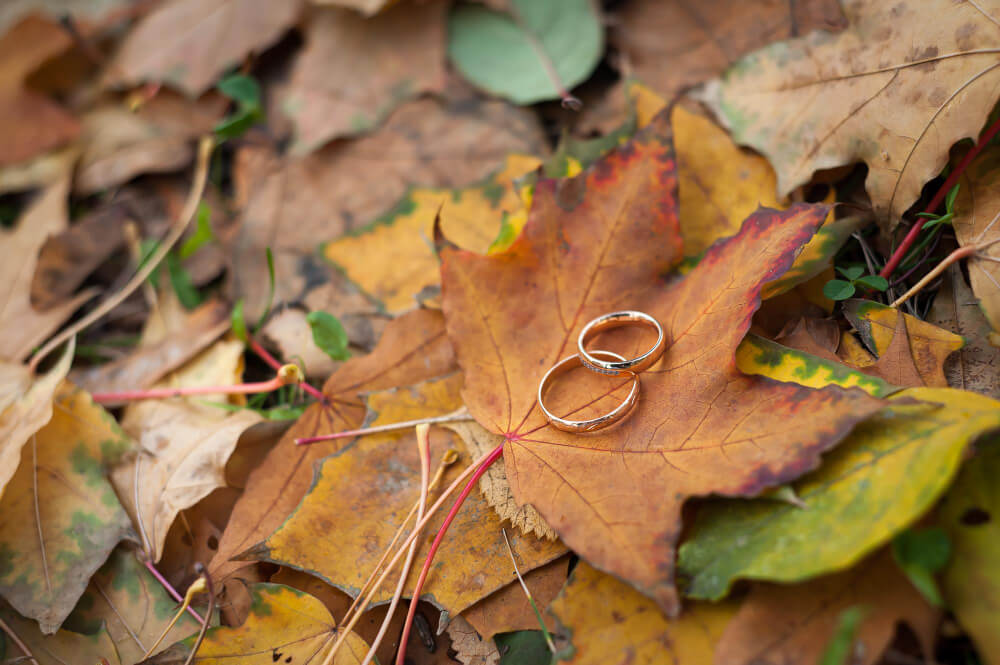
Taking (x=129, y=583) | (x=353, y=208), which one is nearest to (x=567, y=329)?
(x=353, y=208)

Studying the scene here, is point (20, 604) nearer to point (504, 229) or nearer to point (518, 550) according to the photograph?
point (518, 550)

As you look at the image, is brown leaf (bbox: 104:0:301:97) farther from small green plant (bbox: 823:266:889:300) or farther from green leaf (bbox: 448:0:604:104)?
small green plant (bbox: 823:266:889:300)

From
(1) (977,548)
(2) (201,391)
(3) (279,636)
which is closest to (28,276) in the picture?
(2) (201,391)

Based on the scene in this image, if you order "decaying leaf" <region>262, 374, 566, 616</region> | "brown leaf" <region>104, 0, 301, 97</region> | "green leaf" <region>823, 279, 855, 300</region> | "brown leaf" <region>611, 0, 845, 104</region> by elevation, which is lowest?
"decaying leaf" <region>262, 374, 566, 616</region>

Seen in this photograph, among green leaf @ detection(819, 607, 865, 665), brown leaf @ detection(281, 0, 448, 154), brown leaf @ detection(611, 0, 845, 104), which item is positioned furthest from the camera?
brown leaf @ detection(281, 0, 448, 154)

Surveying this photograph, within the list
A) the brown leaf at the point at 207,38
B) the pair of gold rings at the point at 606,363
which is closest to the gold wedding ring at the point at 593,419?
the pair of gold rings at the point at 606,363

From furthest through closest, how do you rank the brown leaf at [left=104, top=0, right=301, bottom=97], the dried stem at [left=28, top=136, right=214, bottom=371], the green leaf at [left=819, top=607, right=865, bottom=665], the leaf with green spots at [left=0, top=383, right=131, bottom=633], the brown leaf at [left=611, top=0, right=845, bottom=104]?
the brown leaf at [left=104, top=0, right=301, bottom=97]
the dried stem at [left=28, top=136, right=214, bottom=371]
the brown leaf at [left=611, top=0, right=845, bottom=104]
the leaf with green spots at [left=0, top=383, right=131, bottom=633]
the green leaf at [left=819, top=607, right=865, bottom=665]

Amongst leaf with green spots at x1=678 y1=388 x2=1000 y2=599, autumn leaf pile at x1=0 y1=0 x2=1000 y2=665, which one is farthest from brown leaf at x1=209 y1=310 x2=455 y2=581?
leaf with green spots at x1=678 y1=388 x2=1000 y2=599
